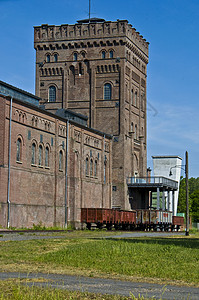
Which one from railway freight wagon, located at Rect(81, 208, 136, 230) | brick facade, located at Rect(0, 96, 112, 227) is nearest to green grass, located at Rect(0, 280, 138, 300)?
brick facade, located at Rect(0, 96, 112, 227)

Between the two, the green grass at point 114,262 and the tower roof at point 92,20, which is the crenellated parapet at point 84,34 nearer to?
the tower roof at point 92,20

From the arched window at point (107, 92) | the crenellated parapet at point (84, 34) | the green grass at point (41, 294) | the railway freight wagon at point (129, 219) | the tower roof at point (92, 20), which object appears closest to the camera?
the green grass at point (41, 294)

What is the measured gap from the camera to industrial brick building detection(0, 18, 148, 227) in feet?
172

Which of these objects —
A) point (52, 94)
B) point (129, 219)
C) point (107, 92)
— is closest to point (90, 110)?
point (107, 92)

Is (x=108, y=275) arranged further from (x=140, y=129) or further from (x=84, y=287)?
(x=140, y=129)

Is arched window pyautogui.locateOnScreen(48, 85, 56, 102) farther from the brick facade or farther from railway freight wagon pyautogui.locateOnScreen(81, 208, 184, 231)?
railway freight wagon pyautogui.locateOnScreen(81, 208, 184, 231)

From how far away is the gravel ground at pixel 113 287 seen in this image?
34.3 feet

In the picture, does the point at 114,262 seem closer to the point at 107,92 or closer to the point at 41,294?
the point at 41,294

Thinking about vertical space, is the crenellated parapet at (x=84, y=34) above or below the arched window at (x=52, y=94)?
above

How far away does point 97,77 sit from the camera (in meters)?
68.0

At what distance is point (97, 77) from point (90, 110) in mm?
4359

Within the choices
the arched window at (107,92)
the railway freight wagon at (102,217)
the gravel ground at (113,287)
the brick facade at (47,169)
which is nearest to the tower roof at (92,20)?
the arched window at (107,92)

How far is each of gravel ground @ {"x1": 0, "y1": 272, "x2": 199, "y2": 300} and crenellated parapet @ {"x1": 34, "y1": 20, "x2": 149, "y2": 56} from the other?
56556 millimetres

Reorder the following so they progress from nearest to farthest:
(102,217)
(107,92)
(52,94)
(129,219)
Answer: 1. (102,217)
2. (129,219)
3. (107,92)
4. (52,94)
